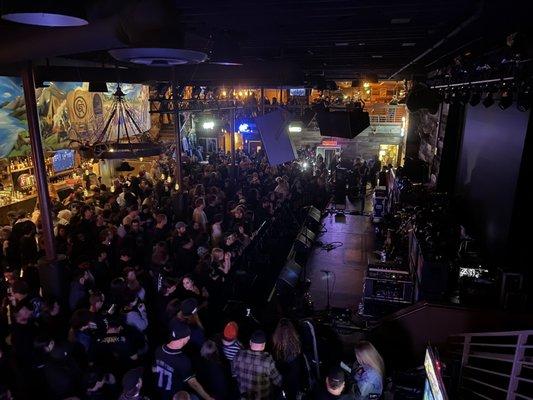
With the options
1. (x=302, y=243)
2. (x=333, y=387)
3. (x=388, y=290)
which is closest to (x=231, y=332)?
(x=333, y=387)

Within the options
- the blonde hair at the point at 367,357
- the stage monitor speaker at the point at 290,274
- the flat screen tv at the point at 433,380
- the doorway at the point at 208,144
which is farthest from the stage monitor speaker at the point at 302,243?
the doorway at the point at 208,144

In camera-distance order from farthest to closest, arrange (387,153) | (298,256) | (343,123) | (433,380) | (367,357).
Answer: (387,153)
(343,123)
(298,256)
(367,357)
(433,380)

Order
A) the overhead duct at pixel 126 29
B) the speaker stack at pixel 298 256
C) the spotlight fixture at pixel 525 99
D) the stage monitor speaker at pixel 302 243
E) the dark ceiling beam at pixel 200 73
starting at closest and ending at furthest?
the overhead duct at pixel 126 29 < the spotlight fixture at pixel 525 99 < the dark ceiling beam at pixel 200 73 < the speaker stack at pixel 298 256 < the stage monitor speaker at pixel 302 243

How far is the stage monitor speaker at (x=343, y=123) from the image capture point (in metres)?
Result: 10.1

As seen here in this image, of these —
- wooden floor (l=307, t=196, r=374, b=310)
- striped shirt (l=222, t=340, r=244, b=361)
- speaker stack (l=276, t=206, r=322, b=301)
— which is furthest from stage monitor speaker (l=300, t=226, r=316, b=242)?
striped shirt (l=222, t=340, r=244, b=361)

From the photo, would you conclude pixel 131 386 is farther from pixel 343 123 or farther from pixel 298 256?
pixel 343 123

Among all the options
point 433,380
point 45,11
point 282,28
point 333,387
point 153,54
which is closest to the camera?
point 45,11

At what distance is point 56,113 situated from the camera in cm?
1029

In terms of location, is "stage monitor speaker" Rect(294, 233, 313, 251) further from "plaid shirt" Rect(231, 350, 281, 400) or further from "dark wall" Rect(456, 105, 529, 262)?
"plaid shirt" Rect(231, 350, 281, 400)

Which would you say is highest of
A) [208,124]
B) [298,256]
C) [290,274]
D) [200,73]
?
[200,73]

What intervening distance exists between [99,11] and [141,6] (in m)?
0.22

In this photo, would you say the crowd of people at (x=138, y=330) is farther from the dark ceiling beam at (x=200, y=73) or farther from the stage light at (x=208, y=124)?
the stage light at (x=208, y=124)

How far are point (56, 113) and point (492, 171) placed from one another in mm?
10410

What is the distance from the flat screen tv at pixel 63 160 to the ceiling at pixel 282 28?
220 inches
